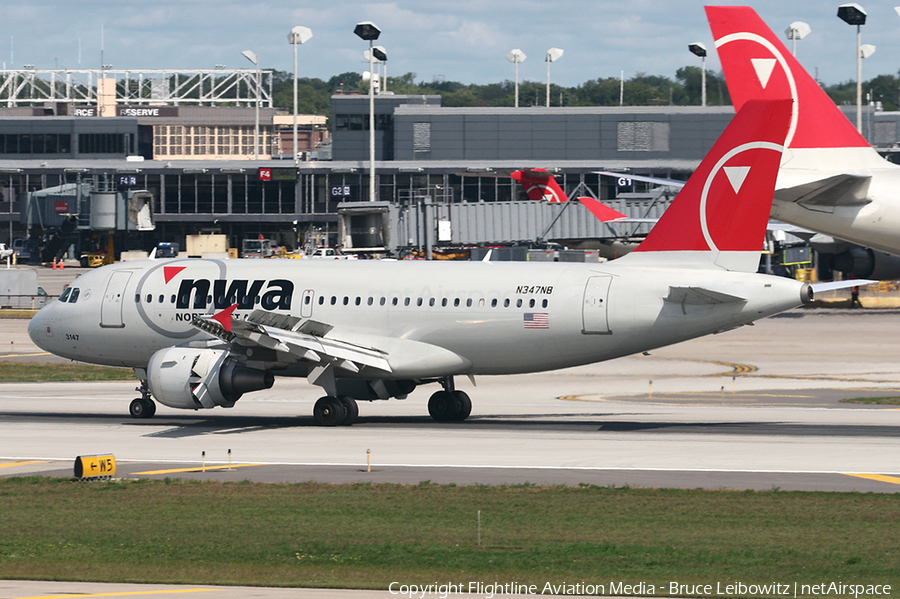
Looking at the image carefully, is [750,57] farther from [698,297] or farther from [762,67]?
[698,297]

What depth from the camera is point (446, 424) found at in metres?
35.5

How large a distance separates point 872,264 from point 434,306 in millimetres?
35866

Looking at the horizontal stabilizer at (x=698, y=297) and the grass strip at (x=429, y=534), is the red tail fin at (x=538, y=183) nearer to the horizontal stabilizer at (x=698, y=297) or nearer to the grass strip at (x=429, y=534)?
the horizontal stabilizer at (x=698, y=297)

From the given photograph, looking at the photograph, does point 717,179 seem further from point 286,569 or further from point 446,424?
point 286,569

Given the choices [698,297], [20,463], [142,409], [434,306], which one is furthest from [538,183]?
[20,463]

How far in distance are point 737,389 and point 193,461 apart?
24.6 m

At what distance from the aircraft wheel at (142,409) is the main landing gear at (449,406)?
29.1ft

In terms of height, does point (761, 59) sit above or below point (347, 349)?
Answer: above

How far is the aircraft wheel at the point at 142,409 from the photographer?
122ft

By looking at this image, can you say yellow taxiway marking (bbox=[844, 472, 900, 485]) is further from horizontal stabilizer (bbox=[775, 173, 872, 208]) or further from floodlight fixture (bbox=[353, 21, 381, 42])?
floodlight fixture (bbox=[353, 21, 381, 42])

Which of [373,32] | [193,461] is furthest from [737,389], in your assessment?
[373,32]

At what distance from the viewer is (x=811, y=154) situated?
131ft

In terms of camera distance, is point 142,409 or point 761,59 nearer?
point 142,409

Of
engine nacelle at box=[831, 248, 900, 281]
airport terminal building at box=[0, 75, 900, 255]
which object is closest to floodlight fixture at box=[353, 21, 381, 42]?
airport terminal building at box=[0, 75, 900, 255]
